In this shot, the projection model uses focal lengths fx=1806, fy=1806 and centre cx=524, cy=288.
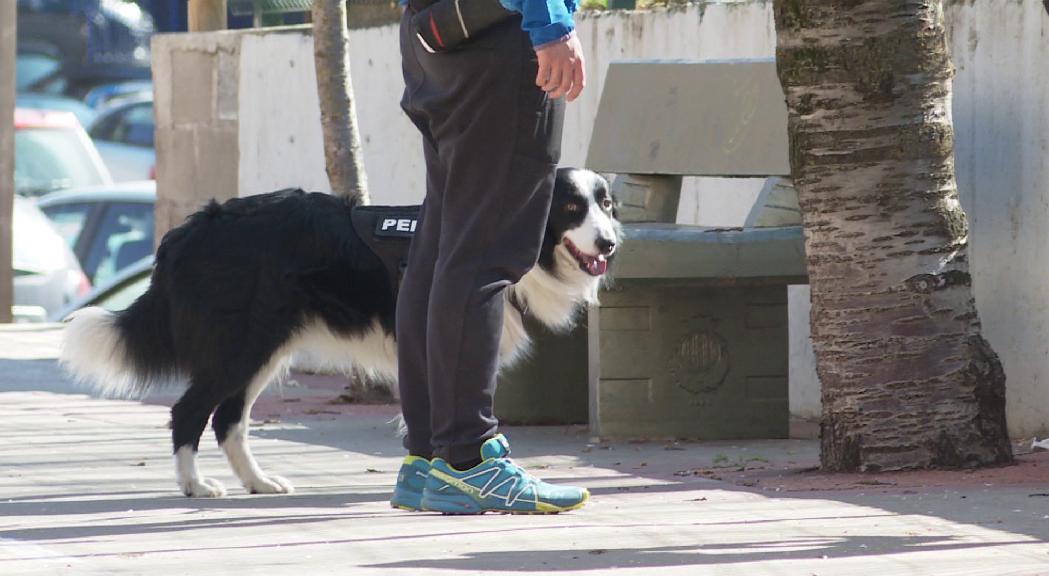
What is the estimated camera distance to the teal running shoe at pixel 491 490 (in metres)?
4.27

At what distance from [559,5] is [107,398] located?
4641mm

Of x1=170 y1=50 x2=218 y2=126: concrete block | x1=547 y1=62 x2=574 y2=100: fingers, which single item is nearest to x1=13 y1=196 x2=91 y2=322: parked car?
x1=170 y1=50 x2=218 y2=126: concrete block

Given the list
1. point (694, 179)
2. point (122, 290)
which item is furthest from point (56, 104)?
point (694, 179)

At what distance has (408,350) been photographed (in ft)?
14.7

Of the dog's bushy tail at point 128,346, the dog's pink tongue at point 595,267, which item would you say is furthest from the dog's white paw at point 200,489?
the dog's pink tongue at point 595,267

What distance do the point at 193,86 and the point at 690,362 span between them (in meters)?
5.41

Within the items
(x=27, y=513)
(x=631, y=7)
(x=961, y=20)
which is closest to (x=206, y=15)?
(x=631, y=7)

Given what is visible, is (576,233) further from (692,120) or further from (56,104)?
(56,104)

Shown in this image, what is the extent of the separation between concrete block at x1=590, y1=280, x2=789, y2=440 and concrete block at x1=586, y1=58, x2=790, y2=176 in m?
0.55

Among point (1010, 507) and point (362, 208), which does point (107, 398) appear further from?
point (1010, 507)

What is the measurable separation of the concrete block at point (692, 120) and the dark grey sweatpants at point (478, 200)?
2.59 meters

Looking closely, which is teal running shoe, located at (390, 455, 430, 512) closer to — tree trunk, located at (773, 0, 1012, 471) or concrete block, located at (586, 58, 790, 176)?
tree trunk, located at (773, 0, 1012, 471)

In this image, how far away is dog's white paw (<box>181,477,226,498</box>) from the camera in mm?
5188

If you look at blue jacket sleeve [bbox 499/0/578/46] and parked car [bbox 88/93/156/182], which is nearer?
blue jacket sleeve [bbox 499/0/578/46]
